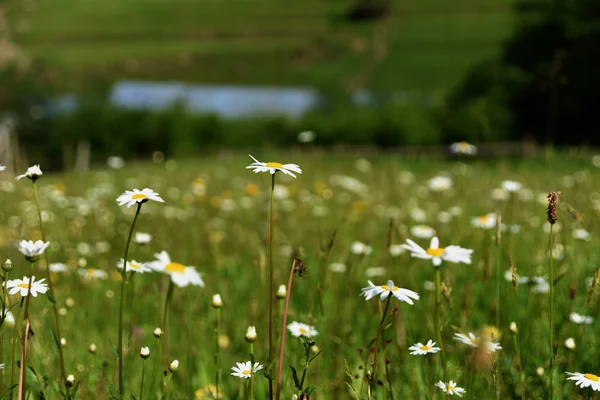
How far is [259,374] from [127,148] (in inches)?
824

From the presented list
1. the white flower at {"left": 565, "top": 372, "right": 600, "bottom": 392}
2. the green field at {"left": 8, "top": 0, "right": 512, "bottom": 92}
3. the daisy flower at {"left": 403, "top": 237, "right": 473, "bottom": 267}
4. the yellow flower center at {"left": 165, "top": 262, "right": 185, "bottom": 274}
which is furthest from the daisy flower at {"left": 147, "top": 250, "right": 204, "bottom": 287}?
the green field at {"left": 8, "top": 0, "right": 512, "bottom": 92}

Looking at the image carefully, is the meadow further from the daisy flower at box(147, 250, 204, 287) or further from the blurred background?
the blurred background

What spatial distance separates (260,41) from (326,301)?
6231 centimetres

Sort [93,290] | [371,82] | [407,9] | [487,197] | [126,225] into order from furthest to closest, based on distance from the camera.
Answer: [407,9], [371,82], [487,197], [126,225], [93,290]

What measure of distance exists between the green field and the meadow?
42.8 m

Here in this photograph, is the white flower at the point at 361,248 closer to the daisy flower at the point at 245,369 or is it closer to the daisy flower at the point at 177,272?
the daisy flower at the point at 245,369

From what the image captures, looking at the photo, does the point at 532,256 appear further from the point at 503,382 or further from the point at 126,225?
the point at 126,225

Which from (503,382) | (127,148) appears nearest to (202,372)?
(503,382)

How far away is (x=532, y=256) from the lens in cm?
296

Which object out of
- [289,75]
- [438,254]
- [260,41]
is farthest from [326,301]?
[260,41]

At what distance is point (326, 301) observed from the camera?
7.89 ft

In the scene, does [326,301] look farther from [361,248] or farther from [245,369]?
[245,369]

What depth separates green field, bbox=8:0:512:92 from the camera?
51.5 m

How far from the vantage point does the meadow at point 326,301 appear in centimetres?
156
